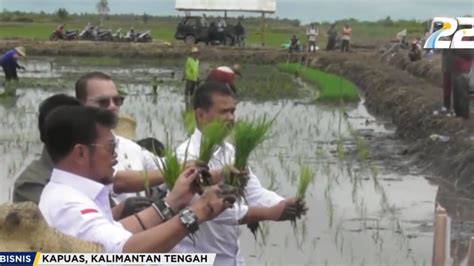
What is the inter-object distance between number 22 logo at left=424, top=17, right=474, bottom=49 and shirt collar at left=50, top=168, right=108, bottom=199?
29.2 ft

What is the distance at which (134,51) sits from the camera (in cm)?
3080

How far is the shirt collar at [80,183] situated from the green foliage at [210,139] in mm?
485

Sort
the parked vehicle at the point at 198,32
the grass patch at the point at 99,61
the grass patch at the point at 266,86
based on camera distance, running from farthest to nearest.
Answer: the parked vehicle at the point at 198,32
the grass patch at the point at 99,61
the grass patch at the point at 266,86

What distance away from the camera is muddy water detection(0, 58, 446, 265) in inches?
261

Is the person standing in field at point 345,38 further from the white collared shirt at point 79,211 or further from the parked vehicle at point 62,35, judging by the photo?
the white collared shirt at point 79,211

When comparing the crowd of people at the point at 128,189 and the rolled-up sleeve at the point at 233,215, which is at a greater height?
the crowd of people at the point at 128,189

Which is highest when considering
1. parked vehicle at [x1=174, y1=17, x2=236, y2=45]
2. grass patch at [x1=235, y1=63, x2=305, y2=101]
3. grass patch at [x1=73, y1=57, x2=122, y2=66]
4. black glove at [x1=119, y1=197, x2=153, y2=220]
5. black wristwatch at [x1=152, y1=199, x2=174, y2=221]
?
black wristwatch at [x1=152, y1=199, x2=174, y2=221]

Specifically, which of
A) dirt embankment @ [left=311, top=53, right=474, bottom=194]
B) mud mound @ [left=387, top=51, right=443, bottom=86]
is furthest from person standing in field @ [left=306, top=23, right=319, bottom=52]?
dirt embankment @ [left=311, top=53, right=474, bottom=194]

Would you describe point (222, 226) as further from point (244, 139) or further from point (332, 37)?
point (332, 37)

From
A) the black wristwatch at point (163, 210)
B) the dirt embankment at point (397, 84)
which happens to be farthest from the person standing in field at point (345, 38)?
the black wristwatch at point (163, 210)

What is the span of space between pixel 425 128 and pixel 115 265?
988cm

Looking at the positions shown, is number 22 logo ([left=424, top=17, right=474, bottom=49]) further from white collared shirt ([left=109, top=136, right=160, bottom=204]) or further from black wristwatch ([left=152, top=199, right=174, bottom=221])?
black wristwatch ([left=152, top=199, right=174, bottom=221])

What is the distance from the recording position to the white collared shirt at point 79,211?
2.44 metres

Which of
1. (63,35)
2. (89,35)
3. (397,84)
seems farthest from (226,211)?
(89,35)
